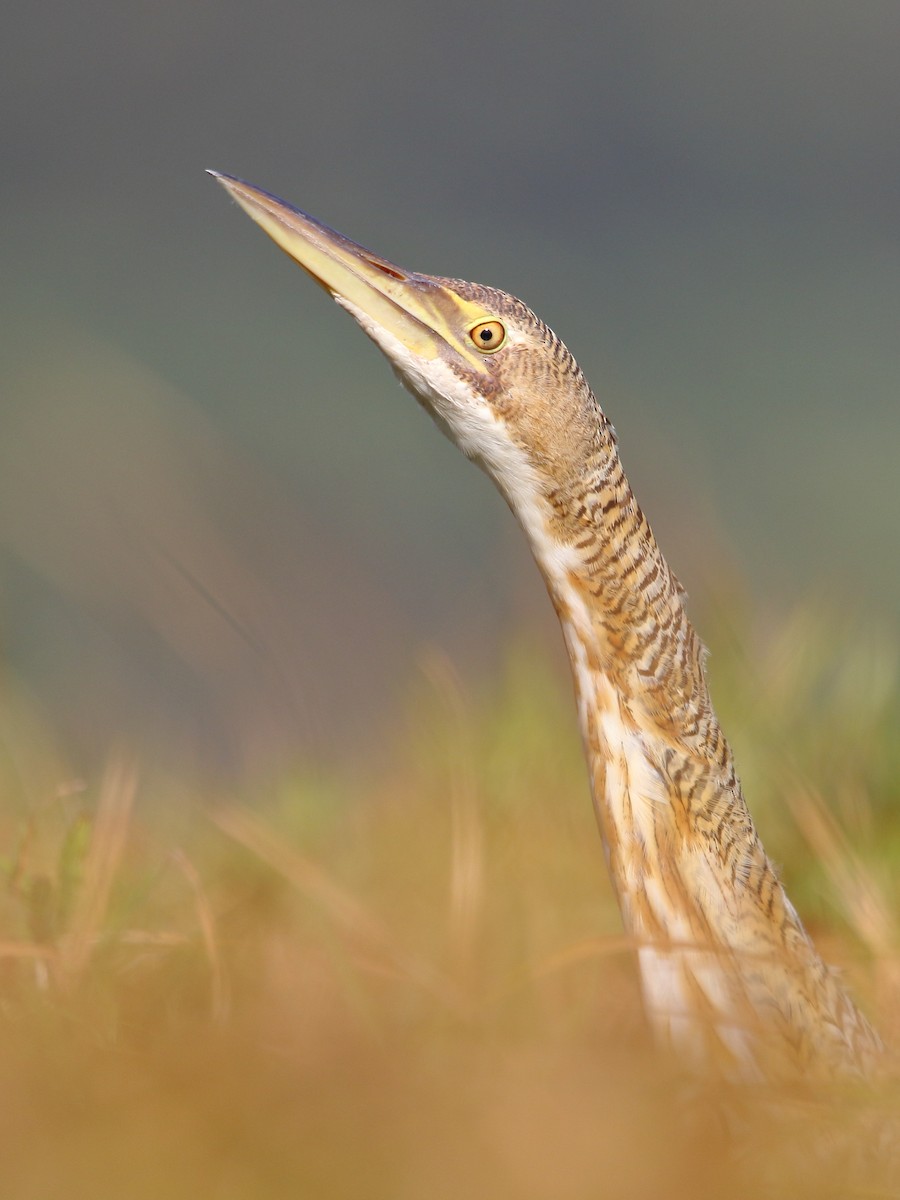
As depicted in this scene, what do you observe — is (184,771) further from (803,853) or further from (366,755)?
(803,853)

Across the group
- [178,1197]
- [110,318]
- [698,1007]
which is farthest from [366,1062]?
[110,318]

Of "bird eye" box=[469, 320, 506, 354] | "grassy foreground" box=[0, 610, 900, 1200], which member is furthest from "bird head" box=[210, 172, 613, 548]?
"grassy foreground" box=[0, 610, 900, 1200]

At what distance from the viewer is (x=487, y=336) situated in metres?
1.07

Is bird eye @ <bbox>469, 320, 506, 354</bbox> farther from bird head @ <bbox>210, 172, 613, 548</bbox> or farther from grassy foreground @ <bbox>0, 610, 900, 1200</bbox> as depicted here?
grassy foreground @ <bbox>0, 610, 900, 1200</bbox>

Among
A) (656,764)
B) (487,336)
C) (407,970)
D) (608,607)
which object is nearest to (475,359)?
(487,336)

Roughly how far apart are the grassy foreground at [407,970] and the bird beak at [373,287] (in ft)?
0.87

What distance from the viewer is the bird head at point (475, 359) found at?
3.42 feet

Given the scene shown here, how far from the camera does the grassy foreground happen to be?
42 cm

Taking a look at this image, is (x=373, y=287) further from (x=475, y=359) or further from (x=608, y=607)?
(x=608, y=607)

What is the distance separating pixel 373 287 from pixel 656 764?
1.42 feet

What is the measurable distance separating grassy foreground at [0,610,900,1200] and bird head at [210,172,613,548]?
179 mm

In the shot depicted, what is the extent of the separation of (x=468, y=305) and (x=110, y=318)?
4.03m

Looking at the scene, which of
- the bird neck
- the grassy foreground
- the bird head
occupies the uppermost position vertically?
the bird head

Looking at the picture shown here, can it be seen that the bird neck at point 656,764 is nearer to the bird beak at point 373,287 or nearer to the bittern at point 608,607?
the bittern at point 608,607
